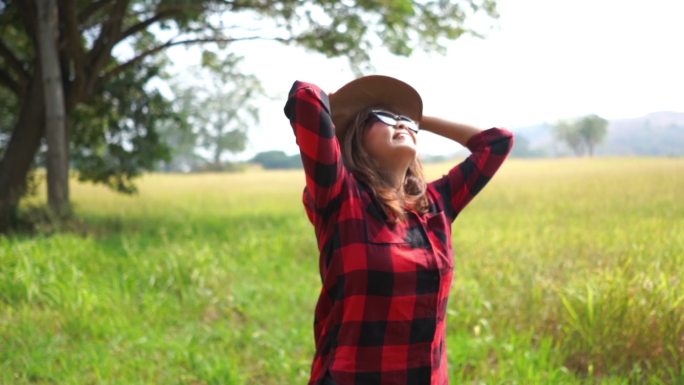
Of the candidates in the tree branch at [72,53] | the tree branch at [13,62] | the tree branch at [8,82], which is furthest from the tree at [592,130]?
the tree branch at [8,82]

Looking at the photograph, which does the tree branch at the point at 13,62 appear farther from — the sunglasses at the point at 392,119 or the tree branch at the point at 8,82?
the sunglasses at the point at 392,119

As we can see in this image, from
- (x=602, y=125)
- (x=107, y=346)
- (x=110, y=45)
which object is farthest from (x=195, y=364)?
(x=110, y=45)

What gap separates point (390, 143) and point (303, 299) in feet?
12.8

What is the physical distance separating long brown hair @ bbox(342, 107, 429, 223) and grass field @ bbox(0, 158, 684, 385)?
1.95 m

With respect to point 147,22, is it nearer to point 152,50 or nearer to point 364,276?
point 152,50

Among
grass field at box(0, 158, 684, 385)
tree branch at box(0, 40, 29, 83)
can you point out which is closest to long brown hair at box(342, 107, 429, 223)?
grass field at box(0, 158, 684, 385)

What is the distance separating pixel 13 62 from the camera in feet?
29.1

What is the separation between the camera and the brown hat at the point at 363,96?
2.03m

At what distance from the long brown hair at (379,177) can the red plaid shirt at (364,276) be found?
3 cm

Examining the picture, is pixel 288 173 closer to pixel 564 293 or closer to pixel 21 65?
pixel 21 65

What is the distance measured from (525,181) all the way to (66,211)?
6.98 metres

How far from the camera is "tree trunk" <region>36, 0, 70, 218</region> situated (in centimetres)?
741

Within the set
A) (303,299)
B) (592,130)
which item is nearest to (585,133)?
(592,130)

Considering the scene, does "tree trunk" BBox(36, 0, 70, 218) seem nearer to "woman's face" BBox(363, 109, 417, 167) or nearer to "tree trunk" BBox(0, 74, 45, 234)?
"tree trunk" BBox(0, 74, 45, 234)
